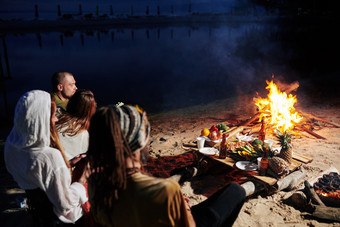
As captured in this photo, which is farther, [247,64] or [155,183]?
[247,64]

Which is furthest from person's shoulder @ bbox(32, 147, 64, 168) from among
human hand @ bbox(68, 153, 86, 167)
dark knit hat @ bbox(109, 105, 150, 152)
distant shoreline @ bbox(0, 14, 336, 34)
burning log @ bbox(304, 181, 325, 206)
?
distant shoreline @ bbox(0, 14, 336, 34)

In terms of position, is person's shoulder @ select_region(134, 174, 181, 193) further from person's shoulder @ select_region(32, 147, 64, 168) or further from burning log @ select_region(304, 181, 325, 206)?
burning log @ select_region(304, 181, 325, 206)

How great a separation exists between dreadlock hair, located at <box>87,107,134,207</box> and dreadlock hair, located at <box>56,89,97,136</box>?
212 cm

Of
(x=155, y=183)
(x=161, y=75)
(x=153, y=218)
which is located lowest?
(x=161, y=75)

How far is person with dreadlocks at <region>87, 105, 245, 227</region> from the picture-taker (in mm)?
1955

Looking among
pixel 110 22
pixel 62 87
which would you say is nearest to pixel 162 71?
pixel 62 87

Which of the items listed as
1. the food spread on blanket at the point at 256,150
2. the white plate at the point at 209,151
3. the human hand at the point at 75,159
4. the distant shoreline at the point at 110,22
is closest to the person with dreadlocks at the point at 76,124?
the human hand at the point at 75,159

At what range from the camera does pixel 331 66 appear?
22.9m

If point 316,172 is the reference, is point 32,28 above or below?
above

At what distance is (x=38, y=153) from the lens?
2.67m

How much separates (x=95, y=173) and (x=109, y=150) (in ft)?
1.11

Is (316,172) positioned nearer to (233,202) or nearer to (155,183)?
(233,202)

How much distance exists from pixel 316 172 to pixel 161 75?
18.2 meters

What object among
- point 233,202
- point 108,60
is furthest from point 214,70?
point 233,202
